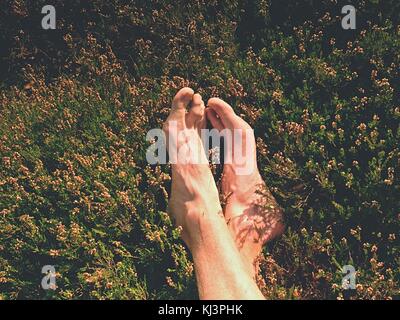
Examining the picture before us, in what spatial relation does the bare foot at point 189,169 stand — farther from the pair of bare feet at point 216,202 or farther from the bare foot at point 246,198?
the bare foot at point 246,198

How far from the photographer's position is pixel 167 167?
2855 millimetres

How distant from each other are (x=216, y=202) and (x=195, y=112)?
1.78 ft

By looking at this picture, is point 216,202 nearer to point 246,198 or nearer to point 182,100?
point 246,198

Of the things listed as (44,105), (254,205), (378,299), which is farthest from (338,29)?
(44,105)

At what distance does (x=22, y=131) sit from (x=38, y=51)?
691mm

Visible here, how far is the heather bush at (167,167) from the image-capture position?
2551mm

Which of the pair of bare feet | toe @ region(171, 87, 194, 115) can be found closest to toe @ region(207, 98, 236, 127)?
the pair of bare feet

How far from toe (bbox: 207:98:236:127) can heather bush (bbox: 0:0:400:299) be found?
9cm

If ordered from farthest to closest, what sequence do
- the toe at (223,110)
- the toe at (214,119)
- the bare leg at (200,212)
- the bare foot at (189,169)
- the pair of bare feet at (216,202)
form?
the toe at (214,119) → the toe at (223,110) → the bare foot at (189,169) → the pair of bare feet at (216,202) → the bare leg at (200,212)

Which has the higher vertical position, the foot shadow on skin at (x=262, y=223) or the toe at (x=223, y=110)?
the toe at (x=223, y=110)

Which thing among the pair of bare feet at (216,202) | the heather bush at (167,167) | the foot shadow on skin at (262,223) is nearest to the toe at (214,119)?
the pair of bare feet at (216,202)

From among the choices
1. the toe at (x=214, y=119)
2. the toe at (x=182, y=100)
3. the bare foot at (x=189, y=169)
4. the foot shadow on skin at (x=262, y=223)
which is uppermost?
the toe at (x=182, y=100)

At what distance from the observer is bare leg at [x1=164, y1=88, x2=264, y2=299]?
247 centimetres
